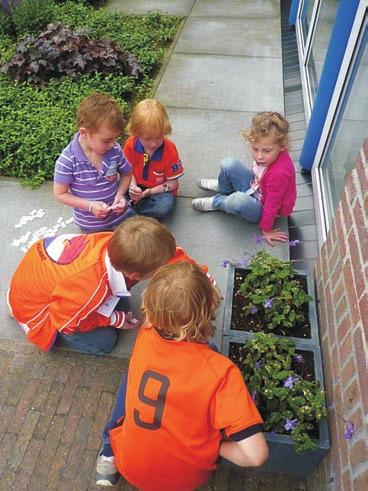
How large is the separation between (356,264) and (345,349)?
0.38m

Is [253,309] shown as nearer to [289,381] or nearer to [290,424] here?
[289,381]

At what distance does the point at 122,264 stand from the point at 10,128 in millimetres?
2890

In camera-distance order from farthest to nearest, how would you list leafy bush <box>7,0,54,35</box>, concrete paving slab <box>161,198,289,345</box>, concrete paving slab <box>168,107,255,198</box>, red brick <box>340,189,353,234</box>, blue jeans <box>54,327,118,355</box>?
1. leafy bush <box>7,0,54,35</box>
2. concrete paving slab <box>168,107,255,198</box>
3. concrete paving slab <box>161,198,289,345</box>
4. blue jeans <box>54,327,118,355</box>
5. red brick <box>340,189,353,234</box>

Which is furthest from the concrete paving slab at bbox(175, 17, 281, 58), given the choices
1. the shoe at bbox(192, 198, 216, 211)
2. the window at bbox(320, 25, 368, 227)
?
the shoe at bbox(192, 198, 216, 211)

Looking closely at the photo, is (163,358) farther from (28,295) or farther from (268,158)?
(268,158)

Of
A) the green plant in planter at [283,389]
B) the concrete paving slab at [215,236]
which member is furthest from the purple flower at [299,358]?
the concrete paving slab at [215,236]

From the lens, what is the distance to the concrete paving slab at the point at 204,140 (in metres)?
3.88

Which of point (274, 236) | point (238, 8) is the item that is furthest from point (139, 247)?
point (238, 8)

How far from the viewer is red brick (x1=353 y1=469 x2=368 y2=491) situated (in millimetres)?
1454

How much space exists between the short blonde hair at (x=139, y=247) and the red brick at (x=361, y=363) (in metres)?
0.95

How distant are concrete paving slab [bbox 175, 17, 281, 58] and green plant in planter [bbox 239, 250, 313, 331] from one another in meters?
4.13

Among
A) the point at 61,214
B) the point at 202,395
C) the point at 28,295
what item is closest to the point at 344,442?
the point at 202,395

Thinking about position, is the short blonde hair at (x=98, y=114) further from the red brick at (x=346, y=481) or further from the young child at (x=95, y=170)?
the red brick at (x=346, y=481)

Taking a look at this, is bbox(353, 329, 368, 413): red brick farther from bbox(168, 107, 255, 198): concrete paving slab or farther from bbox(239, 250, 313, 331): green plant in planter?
bbox(168, 107, 255, 198): concrete paving slab
